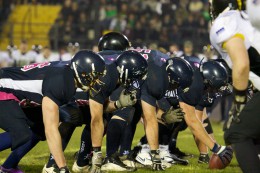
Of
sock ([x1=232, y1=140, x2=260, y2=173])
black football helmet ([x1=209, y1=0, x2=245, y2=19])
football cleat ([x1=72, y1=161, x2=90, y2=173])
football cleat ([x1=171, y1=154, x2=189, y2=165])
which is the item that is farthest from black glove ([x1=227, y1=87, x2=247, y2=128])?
football cleat ([x1=171, y1=154, x2=189, y2=165])

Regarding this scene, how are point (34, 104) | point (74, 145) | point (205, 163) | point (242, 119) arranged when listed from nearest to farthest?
point (242, 119)
point (34, 104)
point (205, 163)
point (74, 145)

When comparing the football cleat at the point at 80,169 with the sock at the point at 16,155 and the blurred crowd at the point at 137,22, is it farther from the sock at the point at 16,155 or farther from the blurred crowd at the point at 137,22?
the blurred crowd at the point at 137,22

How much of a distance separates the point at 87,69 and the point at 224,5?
1291 mm

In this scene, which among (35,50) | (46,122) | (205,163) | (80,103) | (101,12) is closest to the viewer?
(46,122)

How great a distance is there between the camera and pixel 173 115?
741 cm

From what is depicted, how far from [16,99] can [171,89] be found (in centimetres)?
169

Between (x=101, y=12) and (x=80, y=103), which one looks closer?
(x=80, y=103)

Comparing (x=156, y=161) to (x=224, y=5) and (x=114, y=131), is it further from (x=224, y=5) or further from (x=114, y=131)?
(x=224, y=5)

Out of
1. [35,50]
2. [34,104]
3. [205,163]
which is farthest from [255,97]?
[35,50]

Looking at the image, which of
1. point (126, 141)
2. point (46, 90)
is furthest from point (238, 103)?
point (126, 141)

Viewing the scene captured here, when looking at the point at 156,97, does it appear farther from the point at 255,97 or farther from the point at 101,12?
the point at 101,12

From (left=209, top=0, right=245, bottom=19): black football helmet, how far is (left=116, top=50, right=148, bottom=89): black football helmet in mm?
1347

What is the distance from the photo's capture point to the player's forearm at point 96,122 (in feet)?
21.4

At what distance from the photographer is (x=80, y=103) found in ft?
22.4
